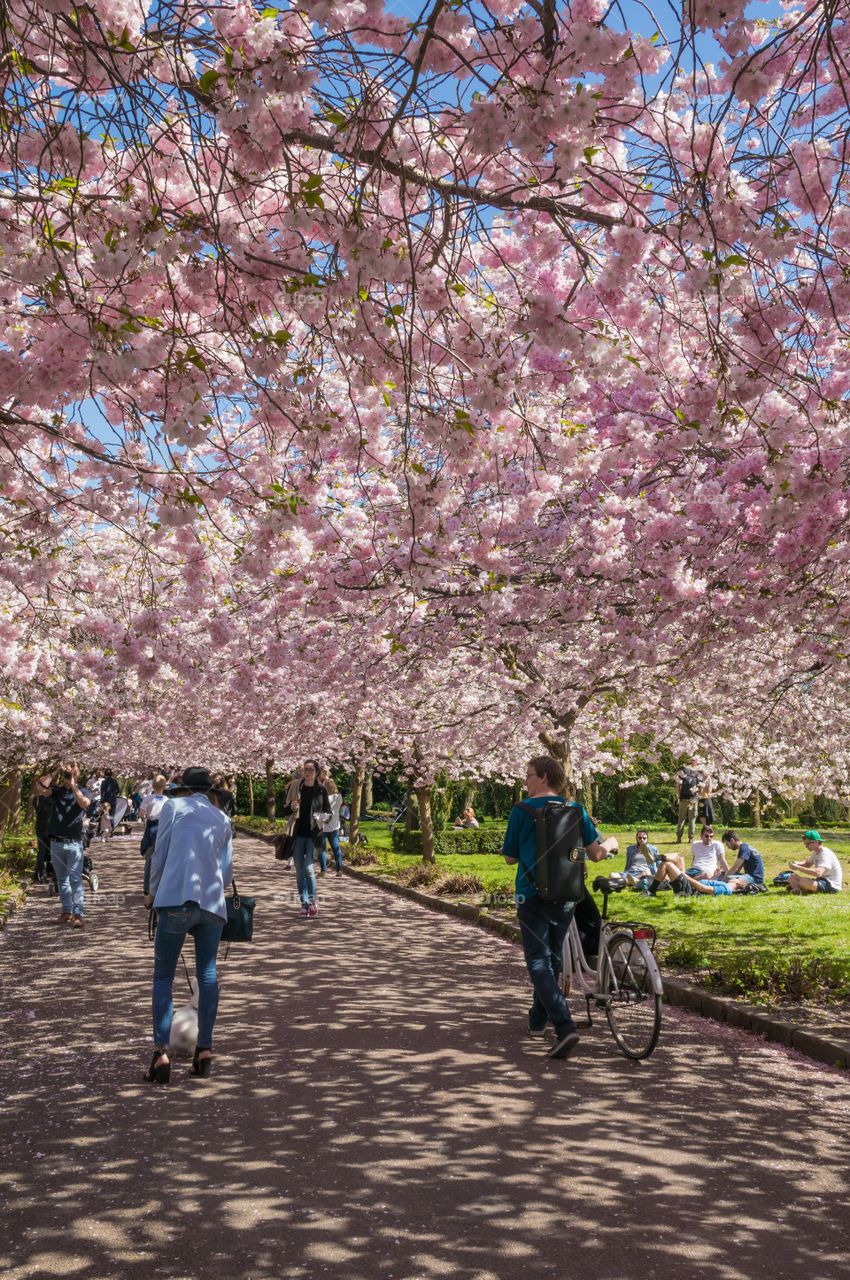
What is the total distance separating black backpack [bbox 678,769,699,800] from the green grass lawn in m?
5.59

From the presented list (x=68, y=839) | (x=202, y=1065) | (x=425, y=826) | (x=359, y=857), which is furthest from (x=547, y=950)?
(x=359, y=857)

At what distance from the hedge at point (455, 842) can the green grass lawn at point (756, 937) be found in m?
6.99

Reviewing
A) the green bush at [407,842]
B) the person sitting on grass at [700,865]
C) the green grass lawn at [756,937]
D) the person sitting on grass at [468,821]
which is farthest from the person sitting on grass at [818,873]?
the person sitting on grass at [468,821]

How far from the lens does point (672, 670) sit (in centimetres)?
1342

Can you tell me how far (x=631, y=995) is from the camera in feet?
23.8

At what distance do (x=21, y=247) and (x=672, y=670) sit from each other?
10.4 m

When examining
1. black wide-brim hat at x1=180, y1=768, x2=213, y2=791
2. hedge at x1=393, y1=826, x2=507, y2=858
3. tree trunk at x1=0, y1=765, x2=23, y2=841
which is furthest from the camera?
hedge at x1=393, y1=826, x2=507, y2=858

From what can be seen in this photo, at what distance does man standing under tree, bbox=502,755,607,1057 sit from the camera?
6961mm

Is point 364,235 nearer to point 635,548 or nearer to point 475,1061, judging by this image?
point 475,1061

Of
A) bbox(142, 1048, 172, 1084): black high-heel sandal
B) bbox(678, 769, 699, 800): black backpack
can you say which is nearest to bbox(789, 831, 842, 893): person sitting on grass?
bbox(678, 769, 699, 800): black backpack

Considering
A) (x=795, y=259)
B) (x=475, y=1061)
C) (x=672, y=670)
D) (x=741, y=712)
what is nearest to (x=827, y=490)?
(x=795, y=259)

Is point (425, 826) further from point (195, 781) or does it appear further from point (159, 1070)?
point (159, 1070)

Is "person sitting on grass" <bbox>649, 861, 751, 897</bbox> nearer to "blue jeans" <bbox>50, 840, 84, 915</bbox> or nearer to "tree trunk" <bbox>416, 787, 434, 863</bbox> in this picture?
"tree trunk" <bbox>416, 787, 434, 863</bbox>

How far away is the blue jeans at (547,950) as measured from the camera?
22.9ft
